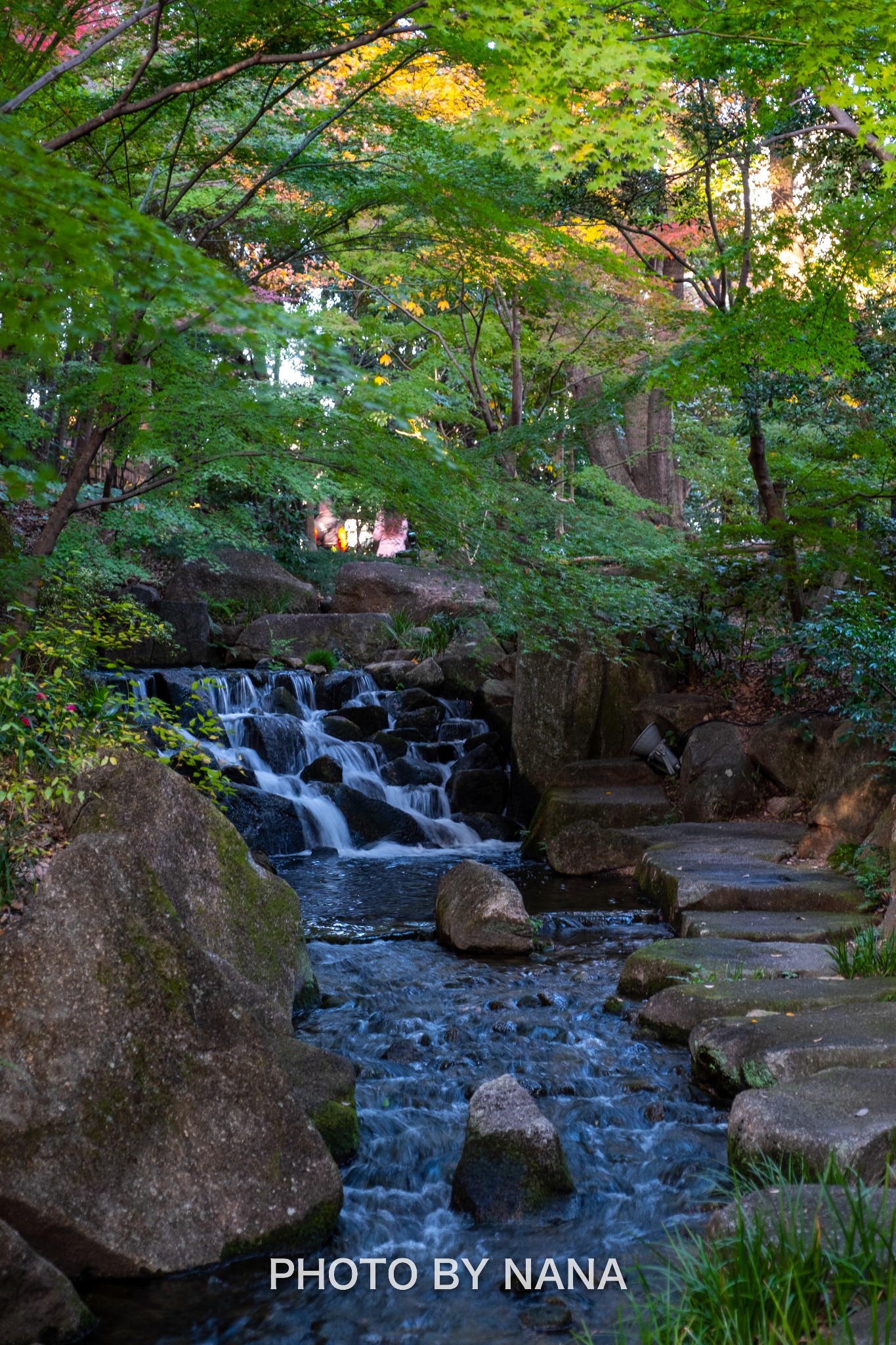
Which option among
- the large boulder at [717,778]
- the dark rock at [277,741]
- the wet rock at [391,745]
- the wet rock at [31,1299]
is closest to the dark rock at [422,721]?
the wet rock at [391,745]

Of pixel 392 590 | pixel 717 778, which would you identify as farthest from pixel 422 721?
pixel 392 590

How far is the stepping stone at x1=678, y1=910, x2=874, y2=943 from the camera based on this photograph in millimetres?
6809

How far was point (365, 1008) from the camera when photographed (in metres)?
6.38

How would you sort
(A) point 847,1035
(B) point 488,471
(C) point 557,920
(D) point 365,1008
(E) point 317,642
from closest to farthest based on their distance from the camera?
(A) point 847,1035
(D) point 365,1008
(C) point 557,920
(B) point 488,471
(E) point 317,642

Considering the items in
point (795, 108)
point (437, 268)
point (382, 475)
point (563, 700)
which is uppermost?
point (795, 108)

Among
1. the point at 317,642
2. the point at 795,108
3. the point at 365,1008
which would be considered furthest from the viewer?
the point at 317,642

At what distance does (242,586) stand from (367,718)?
6.36 metres

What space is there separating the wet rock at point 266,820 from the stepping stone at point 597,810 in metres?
2.77

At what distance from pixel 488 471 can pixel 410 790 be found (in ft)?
17.3

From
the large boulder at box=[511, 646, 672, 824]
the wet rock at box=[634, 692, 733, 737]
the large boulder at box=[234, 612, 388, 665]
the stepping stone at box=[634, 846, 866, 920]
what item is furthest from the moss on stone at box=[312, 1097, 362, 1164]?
the large boulder at box=[234, 612, 388, 665]

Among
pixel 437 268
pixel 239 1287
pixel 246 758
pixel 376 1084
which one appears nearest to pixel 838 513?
pixel 437 268

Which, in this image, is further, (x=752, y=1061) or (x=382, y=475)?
(x=382, y=475)

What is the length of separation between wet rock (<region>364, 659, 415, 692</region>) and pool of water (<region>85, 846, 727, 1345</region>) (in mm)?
7931

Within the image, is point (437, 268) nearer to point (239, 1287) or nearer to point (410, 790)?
point (410, 790)
